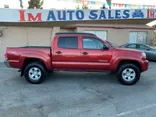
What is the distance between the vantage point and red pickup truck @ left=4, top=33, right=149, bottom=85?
8.00m

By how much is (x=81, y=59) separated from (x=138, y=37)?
12.4 meters

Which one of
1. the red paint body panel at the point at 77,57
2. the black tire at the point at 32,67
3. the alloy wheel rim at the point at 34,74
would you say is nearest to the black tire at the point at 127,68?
the red paint body panel at the point at 77,57

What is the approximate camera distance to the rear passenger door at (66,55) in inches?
317

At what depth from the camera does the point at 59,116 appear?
5.08 metres

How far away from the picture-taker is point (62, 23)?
17016 millimetres

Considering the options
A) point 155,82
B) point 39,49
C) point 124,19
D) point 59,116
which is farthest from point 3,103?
point 124,19

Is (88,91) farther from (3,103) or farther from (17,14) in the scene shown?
(17,14)

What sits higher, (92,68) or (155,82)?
(92,68)

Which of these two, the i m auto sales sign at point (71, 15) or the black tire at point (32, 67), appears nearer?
the black tire at point (32, 67)

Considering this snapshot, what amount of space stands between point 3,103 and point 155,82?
5.79 metres

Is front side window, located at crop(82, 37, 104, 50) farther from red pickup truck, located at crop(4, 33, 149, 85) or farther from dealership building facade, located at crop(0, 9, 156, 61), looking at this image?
dealership building facade, located at crop(0, 9, 156, 61)

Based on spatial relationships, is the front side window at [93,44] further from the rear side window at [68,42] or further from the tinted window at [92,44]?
the rear side window at [68,42]

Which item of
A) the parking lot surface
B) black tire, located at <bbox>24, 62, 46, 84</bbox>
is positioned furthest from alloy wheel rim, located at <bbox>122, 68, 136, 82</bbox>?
black tire, located at <bbox>24, 62, 46, 84</bbox>

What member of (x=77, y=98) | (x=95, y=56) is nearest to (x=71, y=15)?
(x=95, y=56)
